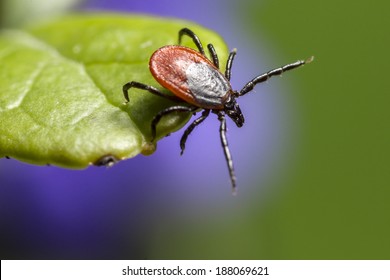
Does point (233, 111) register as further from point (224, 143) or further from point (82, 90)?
point (82, 90)

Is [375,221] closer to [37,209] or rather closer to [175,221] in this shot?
[175,221]

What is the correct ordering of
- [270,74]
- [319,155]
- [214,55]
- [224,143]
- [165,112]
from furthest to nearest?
1. [319,155]
2. [270,74]
3. [224,143]
4. [214,55]
5. [165,112]

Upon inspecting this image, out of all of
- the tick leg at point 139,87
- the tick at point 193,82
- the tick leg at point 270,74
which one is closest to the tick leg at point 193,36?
the tick at point 193,82

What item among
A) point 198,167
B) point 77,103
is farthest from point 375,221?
point 77,103

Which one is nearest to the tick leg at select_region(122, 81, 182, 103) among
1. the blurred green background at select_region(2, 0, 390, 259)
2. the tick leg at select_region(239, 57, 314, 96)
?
the tick leg at select_region(239, 57, 314, 96)

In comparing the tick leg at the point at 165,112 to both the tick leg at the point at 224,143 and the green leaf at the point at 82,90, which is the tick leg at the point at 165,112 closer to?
the green leaf at the point at 82,90

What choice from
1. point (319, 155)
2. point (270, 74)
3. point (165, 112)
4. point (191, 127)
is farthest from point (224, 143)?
point (319, 155)

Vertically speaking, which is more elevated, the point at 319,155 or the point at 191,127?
the point at 319,155
